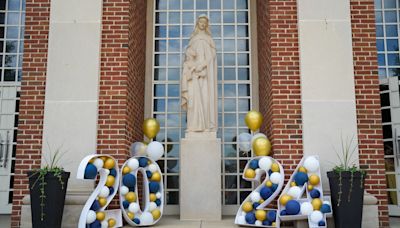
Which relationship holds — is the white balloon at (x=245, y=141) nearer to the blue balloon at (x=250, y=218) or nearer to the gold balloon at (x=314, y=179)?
the blue balloon at (x=250, y=218)

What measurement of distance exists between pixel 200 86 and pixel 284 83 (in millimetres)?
1406

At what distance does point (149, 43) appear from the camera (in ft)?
30.0

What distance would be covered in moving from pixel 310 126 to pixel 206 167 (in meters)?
1.73

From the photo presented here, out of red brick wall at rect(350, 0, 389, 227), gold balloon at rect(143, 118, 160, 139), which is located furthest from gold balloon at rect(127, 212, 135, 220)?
red brick wall at rect(350, 0, 389, 227)

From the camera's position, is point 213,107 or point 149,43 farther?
point 149,43

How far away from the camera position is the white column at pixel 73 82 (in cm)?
712

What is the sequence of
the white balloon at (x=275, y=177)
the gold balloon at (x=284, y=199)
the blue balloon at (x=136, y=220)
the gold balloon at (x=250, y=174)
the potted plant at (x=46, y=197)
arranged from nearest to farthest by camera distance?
the potted plant at (x=46, y=197)
the gold balloon at (x=284, y=199)
the white balloon at (x=275, y=177)
the blue balloon at (x=136, y=220)
the gold balloon at (x=250, y=174)

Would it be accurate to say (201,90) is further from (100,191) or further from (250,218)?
(100,191)

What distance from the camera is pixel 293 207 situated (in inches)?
252

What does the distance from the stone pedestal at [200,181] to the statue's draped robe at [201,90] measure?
14.4 inches

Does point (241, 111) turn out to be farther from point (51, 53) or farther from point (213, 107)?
point (51, 53)

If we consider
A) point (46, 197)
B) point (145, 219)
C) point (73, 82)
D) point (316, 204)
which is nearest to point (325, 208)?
point (316, 204)

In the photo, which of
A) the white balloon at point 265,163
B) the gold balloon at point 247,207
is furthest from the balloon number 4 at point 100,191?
the white balloon at point 265,163

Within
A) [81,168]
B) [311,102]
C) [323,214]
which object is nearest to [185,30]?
[311,102]
